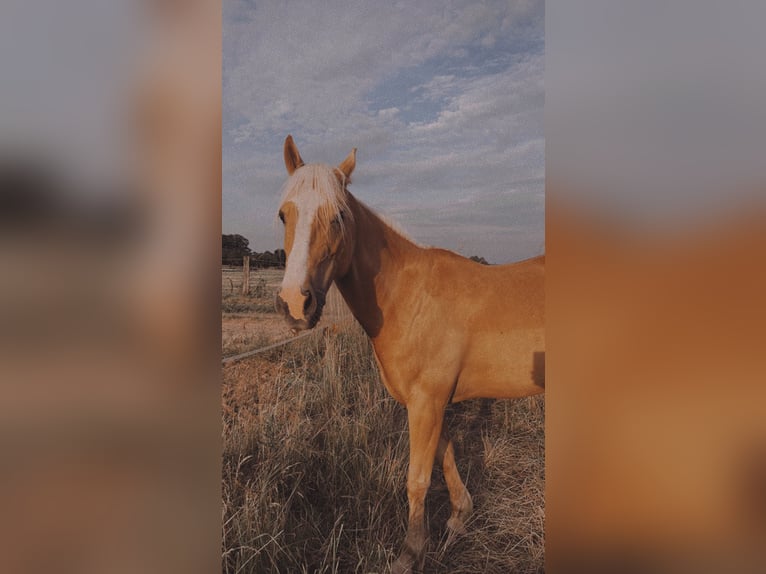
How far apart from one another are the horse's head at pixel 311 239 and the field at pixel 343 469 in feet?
2.74

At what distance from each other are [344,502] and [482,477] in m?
0.88

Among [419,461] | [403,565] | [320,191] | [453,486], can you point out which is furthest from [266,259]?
[403,565]

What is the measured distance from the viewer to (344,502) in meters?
1.79

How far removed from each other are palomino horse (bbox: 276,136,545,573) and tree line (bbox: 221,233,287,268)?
84 centimetres

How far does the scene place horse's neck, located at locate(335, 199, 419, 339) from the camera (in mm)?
1599

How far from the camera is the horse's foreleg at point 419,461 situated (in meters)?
1.57

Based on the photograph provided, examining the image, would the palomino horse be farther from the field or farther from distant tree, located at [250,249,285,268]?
distant tree, located at [250,249,285,268]

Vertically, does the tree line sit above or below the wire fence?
above

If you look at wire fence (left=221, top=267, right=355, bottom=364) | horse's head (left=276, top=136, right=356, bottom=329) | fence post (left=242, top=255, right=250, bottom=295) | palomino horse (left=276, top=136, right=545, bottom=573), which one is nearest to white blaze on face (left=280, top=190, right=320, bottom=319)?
horse's head (left=276, top=136, right=356, bottom=329)

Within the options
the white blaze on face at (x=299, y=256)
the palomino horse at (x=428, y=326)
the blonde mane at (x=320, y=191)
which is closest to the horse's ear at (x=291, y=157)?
the palomino horse at (x=428, y=326)

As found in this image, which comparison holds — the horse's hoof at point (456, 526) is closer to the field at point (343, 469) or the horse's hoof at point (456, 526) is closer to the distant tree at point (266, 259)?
the field at point (343, 469)
